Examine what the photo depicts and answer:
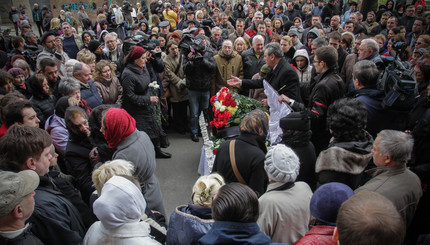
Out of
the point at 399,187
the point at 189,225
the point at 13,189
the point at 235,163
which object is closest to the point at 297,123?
the point at 235,163

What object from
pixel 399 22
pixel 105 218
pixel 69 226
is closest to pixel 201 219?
pixel 105 218

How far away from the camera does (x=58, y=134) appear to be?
3.48 metres

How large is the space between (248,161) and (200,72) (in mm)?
3356

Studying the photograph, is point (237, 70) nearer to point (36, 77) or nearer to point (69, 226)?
point (36, 77)

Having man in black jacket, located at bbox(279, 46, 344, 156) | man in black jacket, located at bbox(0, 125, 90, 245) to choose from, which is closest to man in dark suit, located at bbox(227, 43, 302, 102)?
man in black jacket, located at bbox(279, 46, 344, 156)

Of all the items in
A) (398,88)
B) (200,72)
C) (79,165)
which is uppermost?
(398,88)

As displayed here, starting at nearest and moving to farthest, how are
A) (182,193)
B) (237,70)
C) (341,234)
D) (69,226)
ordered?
(341,234) < (69,226) < (182,193) < (237,70)

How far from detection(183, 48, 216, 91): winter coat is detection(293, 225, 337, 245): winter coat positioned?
170 inches

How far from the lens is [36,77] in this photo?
3992mm

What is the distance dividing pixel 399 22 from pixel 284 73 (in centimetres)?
819

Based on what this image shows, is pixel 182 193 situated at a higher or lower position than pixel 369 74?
lower

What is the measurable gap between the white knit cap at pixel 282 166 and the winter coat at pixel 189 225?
0.57 meters

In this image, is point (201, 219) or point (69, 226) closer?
point (201, 219)

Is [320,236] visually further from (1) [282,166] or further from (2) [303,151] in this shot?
(2) [303,151]
